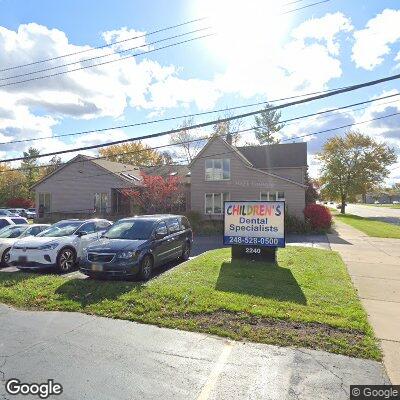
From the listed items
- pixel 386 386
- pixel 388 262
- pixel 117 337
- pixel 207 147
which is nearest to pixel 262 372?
pixel 386 386

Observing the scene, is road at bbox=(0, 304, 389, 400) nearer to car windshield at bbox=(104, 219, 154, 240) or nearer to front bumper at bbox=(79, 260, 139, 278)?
front bumper at bbox=(79, 260, 139, 278)

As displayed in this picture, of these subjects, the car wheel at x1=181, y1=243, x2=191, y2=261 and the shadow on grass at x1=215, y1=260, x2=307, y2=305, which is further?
the car wheel at x1=181, y1=243, x2=191, y2=261

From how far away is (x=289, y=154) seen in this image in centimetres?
3325

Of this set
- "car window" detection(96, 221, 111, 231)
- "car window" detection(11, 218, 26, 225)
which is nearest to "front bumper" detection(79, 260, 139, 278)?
"car window" detection(96, 221, 111, 231)

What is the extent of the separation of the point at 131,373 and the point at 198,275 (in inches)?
192

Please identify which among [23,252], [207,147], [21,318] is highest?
[207,147]

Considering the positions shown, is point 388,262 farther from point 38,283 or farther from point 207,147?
point 207,147

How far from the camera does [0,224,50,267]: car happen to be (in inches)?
475

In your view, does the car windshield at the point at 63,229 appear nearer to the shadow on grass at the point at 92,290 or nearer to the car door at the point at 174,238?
the car door at the point at 174,238

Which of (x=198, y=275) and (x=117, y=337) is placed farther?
(x=198, y=275)

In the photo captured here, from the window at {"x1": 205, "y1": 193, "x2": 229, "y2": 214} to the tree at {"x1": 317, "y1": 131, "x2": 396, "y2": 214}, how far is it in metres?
26.7

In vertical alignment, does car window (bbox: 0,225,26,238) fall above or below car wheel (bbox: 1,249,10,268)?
above

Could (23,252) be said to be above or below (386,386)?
above

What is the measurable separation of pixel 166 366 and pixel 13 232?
1103 centimetres
